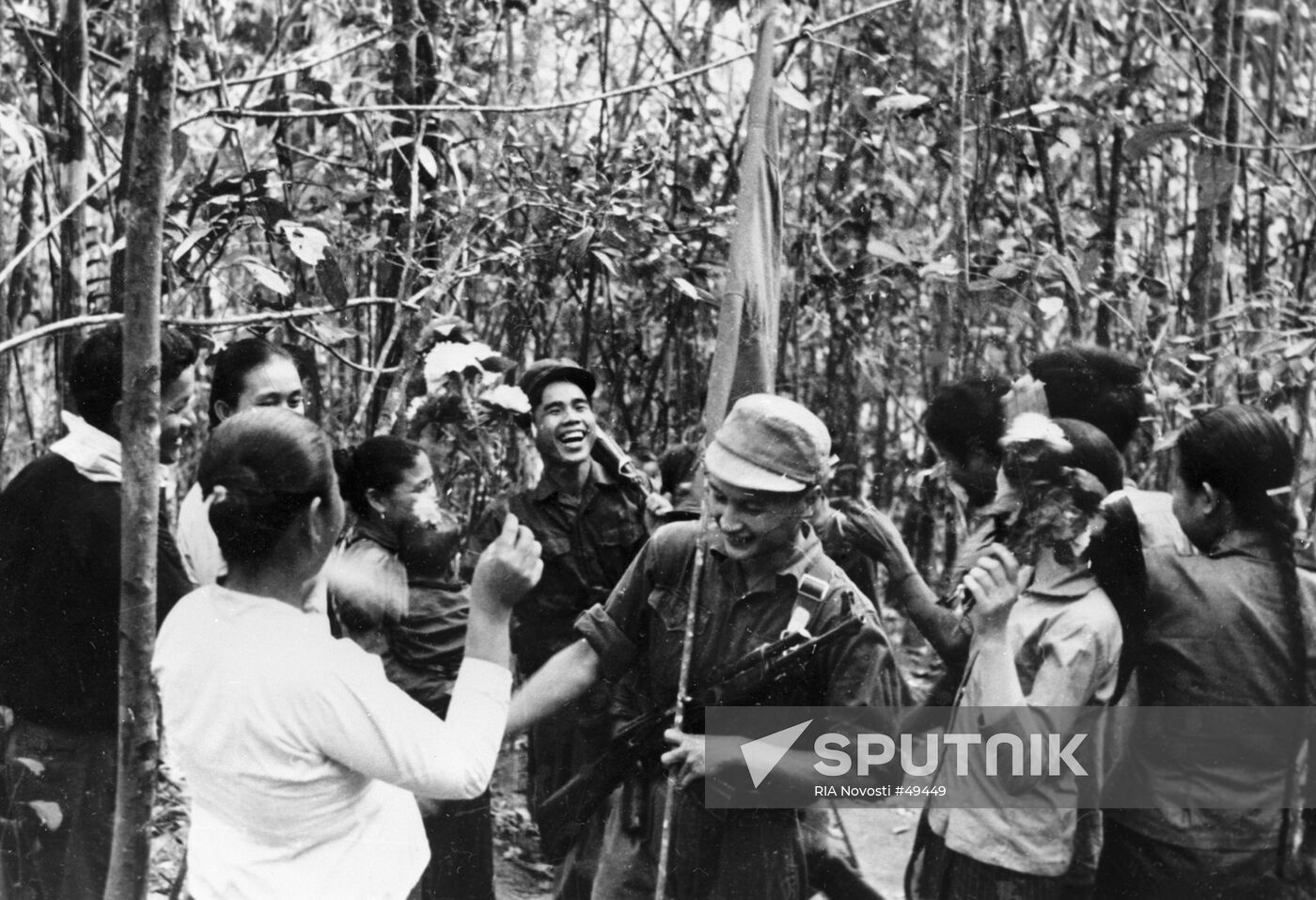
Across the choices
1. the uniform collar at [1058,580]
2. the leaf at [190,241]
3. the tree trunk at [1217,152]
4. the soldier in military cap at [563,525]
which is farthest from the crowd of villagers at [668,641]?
the tree trunk at [1217,152]

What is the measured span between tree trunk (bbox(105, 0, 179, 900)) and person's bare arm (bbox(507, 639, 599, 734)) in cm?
72

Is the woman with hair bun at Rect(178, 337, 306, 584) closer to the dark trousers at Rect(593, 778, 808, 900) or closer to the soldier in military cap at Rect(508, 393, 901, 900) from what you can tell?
the soldier in military cap at Rect(508, 393, 901, 900)

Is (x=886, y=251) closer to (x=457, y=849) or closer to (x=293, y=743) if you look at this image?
(x=457, y=849)

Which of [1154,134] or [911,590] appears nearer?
[1154,134]

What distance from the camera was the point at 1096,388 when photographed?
3268 mm

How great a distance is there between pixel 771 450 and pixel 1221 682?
1099 millimetres

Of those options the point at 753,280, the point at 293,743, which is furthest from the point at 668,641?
the point at 293,743

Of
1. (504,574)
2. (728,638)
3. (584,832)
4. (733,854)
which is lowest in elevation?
(584,832)

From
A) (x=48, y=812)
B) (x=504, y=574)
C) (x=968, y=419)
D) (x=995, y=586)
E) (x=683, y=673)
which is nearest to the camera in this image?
(x=504, y=574)

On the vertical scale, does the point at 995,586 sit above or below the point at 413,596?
above

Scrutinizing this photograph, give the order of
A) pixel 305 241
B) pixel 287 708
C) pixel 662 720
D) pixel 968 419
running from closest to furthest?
1. pixel 287 708
2. pixel 662 720
3. pixel 305 241
4. pixel 968 419

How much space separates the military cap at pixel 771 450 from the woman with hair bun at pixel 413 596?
111cm

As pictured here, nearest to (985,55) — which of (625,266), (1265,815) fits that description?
(625,266)

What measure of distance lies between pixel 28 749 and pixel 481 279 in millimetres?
2488
